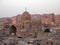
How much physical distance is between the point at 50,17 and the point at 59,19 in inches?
82.0

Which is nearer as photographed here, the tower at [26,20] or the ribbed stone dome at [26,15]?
the tower at [26,20]

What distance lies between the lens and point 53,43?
6145mm

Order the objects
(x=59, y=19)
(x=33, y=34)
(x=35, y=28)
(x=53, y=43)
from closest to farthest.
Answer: (x=53, y=43) → (x=33, y=34) → (x=35, y=28) → (x=59, y=19)

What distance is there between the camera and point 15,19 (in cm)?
3394

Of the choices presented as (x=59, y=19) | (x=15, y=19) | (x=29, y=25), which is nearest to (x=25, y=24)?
(x=29, y=25)

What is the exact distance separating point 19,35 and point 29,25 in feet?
13.9

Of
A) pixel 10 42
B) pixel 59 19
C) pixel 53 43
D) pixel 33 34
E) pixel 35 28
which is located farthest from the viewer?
pixel 59 19

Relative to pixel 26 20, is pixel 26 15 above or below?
above

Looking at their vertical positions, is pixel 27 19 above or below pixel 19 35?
above

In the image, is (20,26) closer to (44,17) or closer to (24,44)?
(24,44)

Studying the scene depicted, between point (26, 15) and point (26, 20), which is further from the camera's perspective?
point (26, 20)

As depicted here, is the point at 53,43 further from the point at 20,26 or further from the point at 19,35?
the point at 20,26

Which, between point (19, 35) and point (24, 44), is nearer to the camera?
point (24, 44)

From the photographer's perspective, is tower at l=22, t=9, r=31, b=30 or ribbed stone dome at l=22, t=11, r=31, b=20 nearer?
tower at l=22, t=9, r=31, b=30
